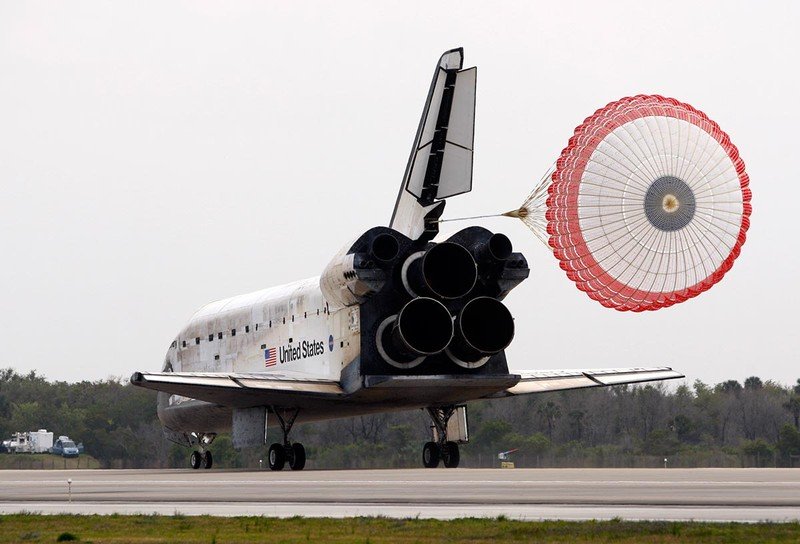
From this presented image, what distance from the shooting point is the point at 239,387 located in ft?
86.1

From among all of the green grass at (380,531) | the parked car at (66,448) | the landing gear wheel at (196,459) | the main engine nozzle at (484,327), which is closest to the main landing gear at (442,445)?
the main engine nozzle at (484,327)

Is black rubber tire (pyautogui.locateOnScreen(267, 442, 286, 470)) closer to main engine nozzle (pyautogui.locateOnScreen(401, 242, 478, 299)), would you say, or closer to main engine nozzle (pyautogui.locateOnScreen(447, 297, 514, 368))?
main engine nozzle (pyautogui.locateOnScreen(447, 297, 514, 368))

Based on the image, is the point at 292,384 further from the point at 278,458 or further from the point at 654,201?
the point at 654,201

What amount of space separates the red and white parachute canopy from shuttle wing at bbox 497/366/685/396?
5455 mm

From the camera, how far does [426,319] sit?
2455 centimetres

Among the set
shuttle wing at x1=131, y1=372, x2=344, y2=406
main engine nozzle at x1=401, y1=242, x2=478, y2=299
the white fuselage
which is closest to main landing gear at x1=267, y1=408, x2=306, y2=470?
shuttle wing at x1=131, y1=372, x2=344, y2=406

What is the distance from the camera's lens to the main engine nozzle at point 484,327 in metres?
24.7

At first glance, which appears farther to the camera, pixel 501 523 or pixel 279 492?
pixel 279 492

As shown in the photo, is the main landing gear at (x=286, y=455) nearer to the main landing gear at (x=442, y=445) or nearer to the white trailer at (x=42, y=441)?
the main landing gear at (x=442, y=445)

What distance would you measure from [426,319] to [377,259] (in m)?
1.61

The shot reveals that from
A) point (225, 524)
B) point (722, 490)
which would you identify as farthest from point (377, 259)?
point (225, 524)

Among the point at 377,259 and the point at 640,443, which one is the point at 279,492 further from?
the point at 640,443

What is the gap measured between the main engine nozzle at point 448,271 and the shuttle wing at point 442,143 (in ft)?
3.63

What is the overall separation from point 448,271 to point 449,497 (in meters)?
8.87
